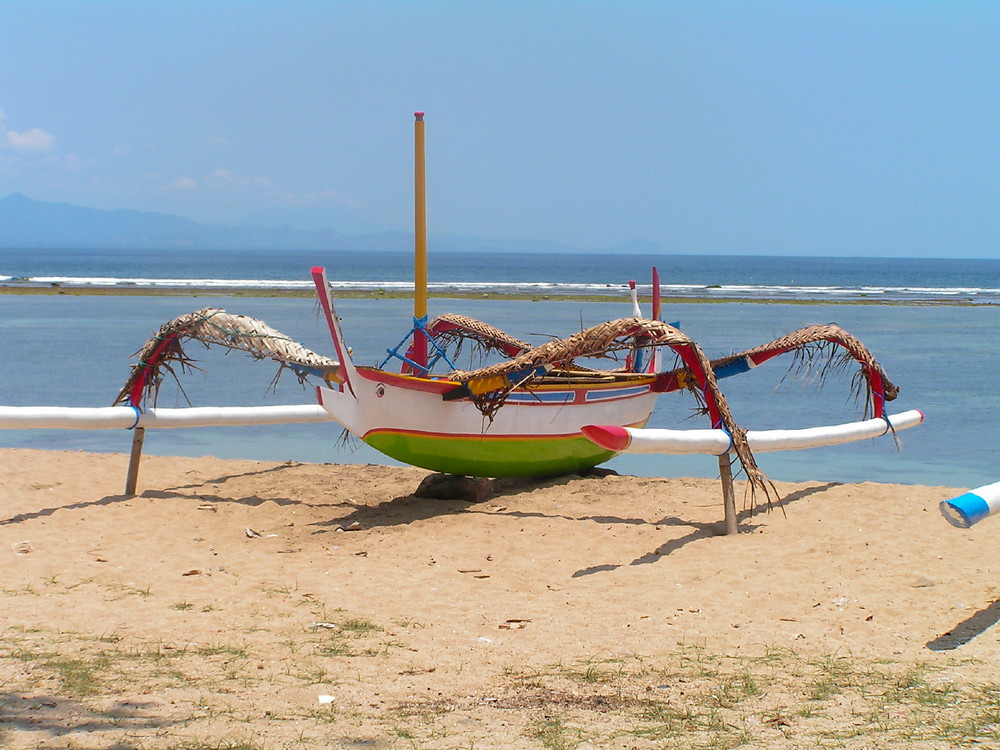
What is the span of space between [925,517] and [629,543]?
2692 millimetres

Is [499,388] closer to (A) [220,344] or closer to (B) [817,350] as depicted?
(A) [220,344]

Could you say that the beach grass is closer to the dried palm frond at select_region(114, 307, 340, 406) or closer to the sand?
the sand

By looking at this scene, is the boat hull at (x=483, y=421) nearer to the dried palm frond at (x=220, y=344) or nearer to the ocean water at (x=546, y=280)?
the dried palm frond at (x=220, y=344)

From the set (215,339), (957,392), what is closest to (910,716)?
(215,339)

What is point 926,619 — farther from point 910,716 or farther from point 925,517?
point 925,517

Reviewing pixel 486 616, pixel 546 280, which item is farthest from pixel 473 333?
pixel 546 280

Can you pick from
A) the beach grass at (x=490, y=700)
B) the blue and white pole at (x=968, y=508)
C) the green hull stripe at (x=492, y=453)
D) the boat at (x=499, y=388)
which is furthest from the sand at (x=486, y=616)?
the blue and white pole at (x=968, y=508)

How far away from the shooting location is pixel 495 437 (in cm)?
938

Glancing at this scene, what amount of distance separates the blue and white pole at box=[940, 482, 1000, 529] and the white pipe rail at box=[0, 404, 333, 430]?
532 cm

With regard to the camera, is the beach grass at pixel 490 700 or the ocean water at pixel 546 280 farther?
the ocean water at pixel 546 280

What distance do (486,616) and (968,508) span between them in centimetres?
270

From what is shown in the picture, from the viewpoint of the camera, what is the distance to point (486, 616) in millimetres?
6211

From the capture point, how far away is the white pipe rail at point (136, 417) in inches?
322

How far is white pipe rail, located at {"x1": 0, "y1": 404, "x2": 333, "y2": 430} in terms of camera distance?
8.17 m
